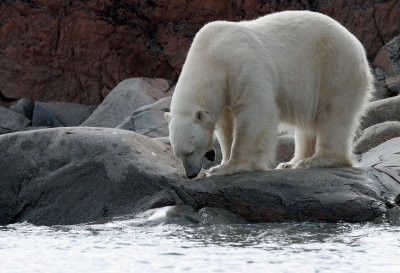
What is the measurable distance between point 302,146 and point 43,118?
22.1 feet

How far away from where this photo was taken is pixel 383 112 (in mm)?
9109

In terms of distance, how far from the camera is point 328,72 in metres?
6.09

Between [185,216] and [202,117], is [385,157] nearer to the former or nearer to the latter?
[202,117]

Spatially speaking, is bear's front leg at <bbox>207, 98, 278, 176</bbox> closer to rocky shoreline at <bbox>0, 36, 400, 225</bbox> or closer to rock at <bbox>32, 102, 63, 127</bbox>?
rocky shoreline at <bbox>0, 36, 400, 225</bbox>

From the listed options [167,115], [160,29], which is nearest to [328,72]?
[167,115]

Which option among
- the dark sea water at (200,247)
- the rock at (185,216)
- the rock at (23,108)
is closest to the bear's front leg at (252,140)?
the rock at (185,216)

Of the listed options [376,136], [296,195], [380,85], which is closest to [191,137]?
[296,195]

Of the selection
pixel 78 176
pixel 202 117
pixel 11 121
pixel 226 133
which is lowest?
pixel 11 121

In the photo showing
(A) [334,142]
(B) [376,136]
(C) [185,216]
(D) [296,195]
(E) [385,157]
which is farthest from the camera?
(B) [376,136]

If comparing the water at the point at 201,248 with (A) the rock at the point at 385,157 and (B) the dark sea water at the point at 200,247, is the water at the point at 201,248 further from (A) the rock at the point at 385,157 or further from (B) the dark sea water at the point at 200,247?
Answer: (A) the rock at the point at 385,157

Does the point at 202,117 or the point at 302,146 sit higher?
the point at 202,117

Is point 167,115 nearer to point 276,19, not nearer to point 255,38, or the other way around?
point 255,38

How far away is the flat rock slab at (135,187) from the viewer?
17.5 ft

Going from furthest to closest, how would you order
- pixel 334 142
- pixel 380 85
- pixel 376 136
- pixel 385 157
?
pixel 380 85 → pixel 376 136 → pixel 385 157 → pixel 334 142
